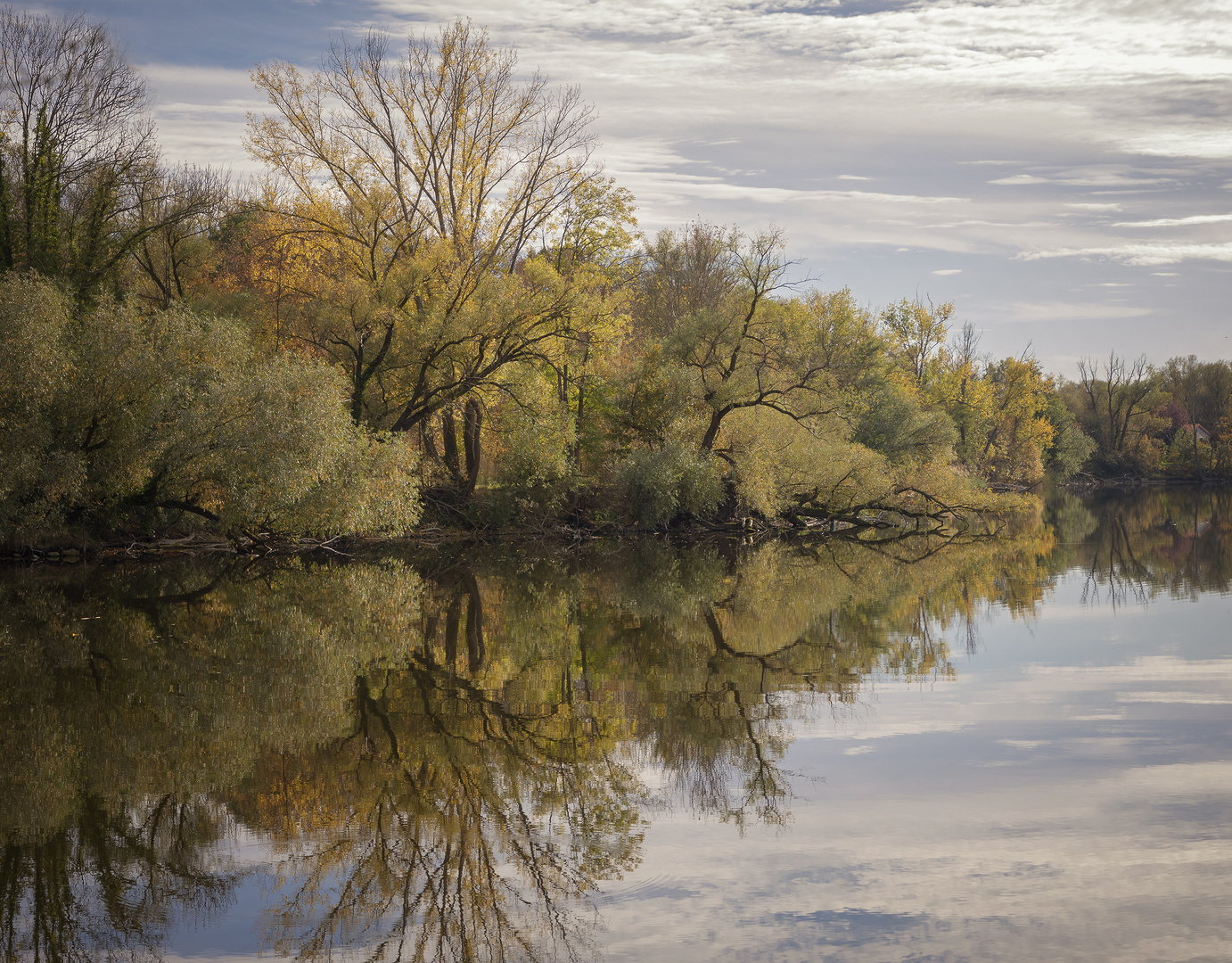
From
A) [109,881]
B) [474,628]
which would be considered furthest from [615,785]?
[474,628]

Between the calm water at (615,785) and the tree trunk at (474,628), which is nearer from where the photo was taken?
the calm water at (615,785)

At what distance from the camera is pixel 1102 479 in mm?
83562

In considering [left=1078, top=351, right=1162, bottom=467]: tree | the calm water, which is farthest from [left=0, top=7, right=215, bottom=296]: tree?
[left=1078, top=351, right=1162, bottom=467]: tree

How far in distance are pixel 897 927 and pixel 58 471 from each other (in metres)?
20.7

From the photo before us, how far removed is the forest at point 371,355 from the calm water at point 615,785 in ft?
23.9

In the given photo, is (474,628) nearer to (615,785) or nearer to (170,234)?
(615,785)

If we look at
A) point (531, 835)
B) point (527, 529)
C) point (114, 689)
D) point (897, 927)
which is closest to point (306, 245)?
point (527, 529)

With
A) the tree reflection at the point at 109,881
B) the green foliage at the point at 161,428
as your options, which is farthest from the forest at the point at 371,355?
the tree reflection at the point at 109,881

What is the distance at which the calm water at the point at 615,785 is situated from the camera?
5.27m

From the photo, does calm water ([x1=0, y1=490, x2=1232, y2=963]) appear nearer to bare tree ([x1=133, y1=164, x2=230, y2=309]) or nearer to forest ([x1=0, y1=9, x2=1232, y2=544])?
forest ([x1=0, y1=9, x2=1232, y2=544])

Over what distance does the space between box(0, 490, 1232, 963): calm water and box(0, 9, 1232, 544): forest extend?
728cm

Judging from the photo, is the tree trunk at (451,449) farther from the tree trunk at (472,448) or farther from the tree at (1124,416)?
the tree at (1124,416)

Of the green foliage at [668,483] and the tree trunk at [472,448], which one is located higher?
the tree trunk at [472,448]

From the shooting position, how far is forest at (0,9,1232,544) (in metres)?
22.3
